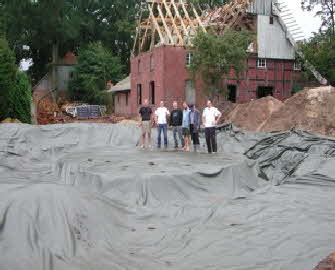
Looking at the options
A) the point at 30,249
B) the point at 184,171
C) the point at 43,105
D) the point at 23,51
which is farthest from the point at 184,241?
the point at 23,51

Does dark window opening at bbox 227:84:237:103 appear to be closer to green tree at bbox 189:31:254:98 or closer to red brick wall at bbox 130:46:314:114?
red brick wall at bbox 130:46:314:114

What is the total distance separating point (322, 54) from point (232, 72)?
525 cm

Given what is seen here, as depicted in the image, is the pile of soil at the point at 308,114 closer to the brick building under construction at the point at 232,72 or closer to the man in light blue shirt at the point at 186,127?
the man in light blue shirt at the point at 186,127

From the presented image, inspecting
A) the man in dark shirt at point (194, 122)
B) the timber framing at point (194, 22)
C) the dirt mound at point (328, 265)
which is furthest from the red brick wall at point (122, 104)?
the dirt mound at point (328, 265)

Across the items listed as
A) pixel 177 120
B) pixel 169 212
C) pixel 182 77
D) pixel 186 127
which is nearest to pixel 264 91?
pixel 182 77

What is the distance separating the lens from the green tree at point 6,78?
18.2m

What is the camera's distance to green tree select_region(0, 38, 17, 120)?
1820 centimetres

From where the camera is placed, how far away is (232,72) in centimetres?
2700

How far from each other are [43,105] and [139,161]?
2826 centimetres

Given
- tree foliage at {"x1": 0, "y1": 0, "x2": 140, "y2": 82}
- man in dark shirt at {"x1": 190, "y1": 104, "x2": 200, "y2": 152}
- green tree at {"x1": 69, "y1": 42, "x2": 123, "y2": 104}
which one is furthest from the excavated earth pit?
tree foliage at {"x1": 0, "y1": 0, "x2": 140, "y2": 82}

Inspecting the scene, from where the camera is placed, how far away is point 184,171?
8.67 m

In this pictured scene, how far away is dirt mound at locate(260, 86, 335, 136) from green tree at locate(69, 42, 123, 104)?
78.9 feet

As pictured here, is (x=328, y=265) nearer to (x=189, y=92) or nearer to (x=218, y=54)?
(x=218, y=54)

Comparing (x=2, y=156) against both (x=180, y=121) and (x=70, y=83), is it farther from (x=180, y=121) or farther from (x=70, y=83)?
(x=70, y=83)
